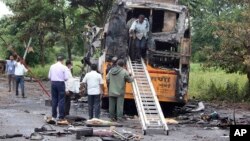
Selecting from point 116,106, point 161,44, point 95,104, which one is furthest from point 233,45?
point 95,104

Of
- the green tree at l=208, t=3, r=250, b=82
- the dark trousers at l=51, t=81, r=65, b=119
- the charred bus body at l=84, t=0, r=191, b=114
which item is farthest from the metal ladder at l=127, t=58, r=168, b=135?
the green tree at l=208, t=3, r=250, b=82

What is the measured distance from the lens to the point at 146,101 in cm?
1328

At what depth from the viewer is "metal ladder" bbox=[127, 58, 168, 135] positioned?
1147cm

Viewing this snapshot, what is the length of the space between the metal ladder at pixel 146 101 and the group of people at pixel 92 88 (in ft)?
1.85

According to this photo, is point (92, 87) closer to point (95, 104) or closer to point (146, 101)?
point (95, 104)

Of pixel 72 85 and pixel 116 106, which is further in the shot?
pixel 116 106

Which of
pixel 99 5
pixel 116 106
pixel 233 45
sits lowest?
pixel 116 106

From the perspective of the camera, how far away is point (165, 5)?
15.6m

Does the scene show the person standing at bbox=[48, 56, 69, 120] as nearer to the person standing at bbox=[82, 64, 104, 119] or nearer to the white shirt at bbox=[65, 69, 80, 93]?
the white shirt at bbox=[65, 69, 80, 93]

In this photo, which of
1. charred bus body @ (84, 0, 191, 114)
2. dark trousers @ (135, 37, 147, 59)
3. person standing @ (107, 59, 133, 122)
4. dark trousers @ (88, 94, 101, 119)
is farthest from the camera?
dark trousers @ (135, 37, 147, 59)

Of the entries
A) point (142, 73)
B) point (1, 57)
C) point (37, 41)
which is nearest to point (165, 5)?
point (142, 73)

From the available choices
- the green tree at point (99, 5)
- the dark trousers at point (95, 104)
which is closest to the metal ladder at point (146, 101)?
the dark trousers at point (95, 104)

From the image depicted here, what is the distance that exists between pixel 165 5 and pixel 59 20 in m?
19.6

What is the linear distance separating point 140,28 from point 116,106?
2978 mm
